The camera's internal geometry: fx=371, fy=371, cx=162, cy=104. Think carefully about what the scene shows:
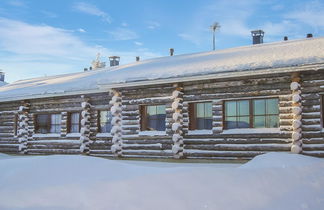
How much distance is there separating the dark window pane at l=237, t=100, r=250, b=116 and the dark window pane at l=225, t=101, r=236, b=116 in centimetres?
16

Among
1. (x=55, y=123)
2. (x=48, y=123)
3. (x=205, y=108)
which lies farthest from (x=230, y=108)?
(x=48, y=123)

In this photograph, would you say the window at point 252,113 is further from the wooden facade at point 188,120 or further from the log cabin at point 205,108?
the wooden facade at point 188,120

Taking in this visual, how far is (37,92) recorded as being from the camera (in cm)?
1752

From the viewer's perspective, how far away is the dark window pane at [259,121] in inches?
490

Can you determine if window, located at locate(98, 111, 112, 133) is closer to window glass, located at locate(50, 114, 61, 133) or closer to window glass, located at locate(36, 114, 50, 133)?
window glass, located at locate(50, 114, 61, 133)

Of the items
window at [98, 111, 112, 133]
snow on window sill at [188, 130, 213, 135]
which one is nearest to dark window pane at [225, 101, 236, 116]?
snow on window sill at [188, 130, 213, 135]

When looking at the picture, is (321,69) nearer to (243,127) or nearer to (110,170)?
(243,127)

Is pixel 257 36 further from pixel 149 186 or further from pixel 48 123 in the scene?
pixel 149 186

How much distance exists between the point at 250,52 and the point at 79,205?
10.8 m

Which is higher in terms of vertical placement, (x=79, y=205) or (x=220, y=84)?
(x=220, y=84)

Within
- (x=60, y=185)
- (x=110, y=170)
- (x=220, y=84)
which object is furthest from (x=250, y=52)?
(x=60, y=185)

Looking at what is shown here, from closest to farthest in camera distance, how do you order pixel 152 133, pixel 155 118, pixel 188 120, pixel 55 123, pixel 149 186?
pixel 149 186 < pixel 188 120 < pixel 152 133 < pixel 155 118 < pixel 55 123

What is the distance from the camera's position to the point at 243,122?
503 inches

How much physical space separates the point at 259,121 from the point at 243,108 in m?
0.70
